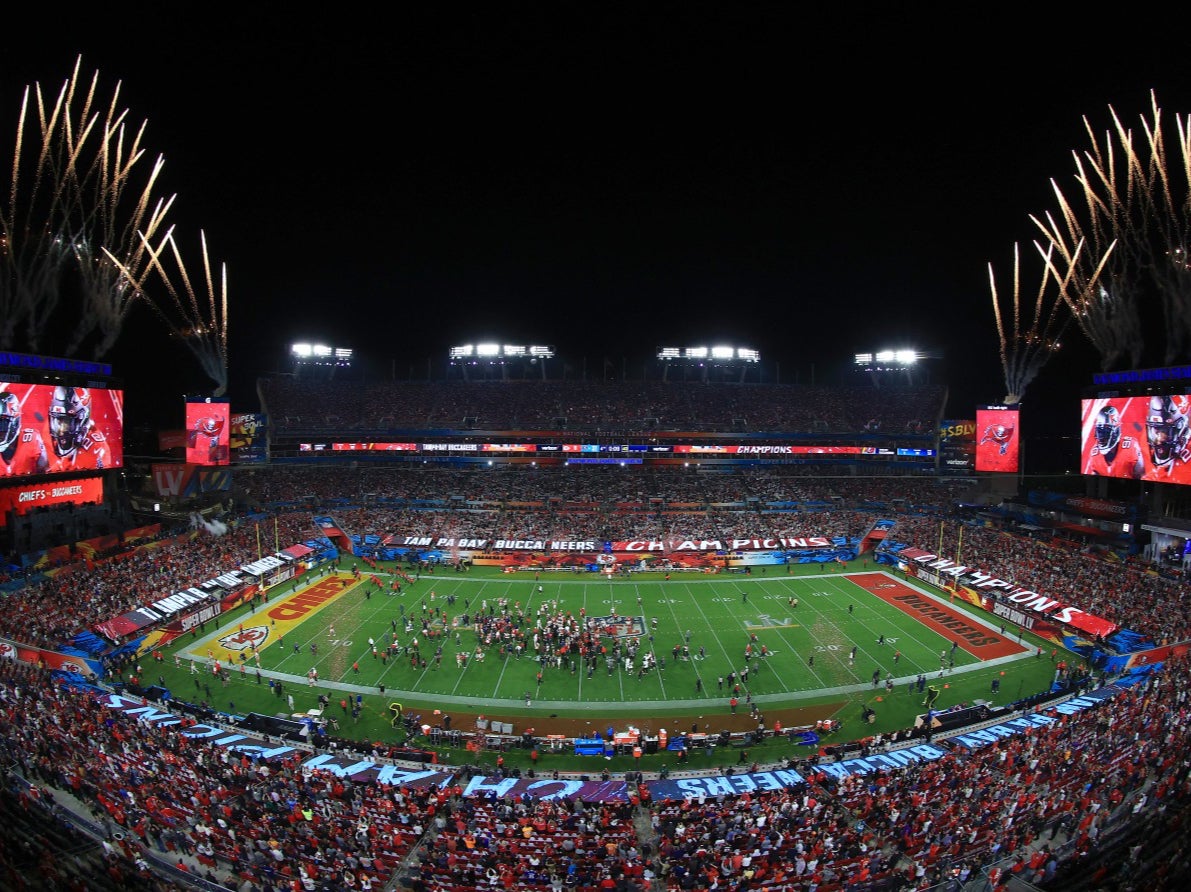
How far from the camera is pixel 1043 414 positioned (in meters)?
61.1

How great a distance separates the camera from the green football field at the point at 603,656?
26391 mm

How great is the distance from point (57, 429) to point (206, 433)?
1312cm

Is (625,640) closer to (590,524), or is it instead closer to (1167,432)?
(590,524)

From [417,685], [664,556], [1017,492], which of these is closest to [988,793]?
[417,685]

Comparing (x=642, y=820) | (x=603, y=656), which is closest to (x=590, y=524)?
(x=603, y=656)

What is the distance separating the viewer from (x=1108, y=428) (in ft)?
133

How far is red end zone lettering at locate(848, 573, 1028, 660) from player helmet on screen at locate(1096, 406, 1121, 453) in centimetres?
1515

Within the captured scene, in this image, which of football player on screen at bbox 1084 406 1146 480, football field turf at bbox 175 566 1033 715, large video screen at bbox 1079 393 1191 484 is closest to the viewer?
football field turf at bbox 175 566 1033 715

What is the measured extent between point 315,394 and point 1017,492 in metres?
71.1

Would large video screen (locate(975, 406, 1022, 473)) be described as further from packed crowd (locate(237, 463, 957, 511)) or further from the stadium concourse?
the stadium concourse

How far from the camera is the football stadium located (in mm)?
15039

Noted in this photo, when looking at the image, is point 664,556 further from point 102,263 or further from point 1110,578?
point 102,263

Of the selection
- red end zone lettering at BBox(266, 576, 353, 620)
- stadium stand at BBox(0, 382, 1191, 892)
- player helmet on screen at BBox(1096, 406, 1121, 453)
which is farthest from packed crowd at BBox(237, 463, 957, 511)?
stadium stand at BBox(0, 382, 1191, 892)

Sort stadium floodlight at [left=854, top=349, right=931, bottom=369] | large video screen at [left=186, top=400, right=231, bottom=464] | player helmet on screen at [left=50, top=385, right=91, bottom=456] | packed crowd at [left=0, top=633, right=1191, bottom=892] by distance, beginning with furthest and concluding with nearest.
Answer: stadium floodlight at [left=854, top=349, right=931, bottom=369], large video screen at [left=186, top=400, right=231, bottom=464], player helmet on screen at [left=50, top=385, right=91, bottom=456], packed crowd at [left=0, top=633, right=1191, bottom=892]
